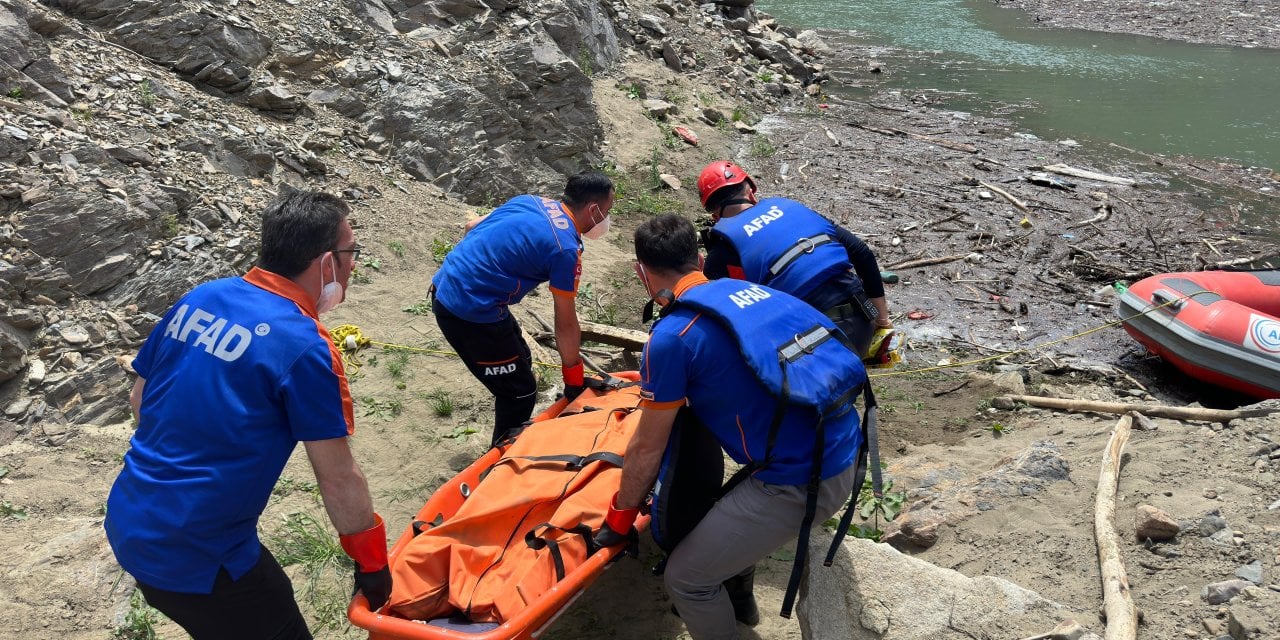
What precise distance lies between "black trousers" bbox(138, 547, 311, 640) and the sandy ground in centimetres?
133

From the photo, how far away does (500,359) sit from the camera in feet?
15.9

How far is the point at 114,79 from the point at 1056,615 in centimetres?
779

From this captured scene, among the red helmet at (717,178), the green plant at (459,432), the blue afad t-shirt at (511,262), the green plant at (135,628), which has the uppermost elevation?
the red helmet at (717,178)

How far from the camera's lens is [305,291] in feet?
8.83

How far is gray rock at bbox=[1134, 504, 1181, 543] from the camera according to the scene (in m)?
3.93

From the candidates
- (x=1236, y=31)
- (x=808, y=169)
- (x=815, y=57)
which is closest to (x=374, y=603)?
(x=808, y=169)

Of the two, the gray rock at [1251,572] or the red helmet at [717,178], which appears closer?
the gray rock at [1251,572]

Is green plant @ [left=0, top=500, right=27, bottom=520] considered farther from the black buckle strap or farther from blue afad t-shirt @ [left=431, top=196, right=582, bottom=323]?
the black buckle strap

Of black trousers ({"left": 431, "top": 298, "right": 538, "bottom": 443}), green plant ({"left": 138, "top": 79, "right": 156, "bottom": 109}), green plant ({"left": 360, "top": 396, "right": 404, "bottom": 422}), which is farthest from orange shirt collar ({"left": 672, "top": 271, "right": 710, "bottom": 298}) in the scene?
green plant ({"left": 138, "top": 79, "right": 156, "bottom": 109})

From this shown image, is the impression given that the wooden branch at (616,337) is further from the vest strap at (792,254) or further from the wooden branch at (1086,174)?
the wooden branch at (1086,174)

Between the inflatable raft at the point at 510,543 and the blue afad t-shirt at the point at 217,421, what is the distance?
91cm

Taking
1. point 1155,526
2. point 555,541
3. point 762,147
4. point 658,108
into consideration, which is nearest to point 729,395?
point 555,541

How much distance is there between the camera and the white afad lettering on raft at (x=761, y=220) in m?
4.59

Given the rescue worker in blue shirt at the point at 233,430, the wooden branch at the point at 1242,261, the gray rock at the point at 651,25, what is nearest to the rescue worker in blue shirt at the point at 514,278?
the rescue worker in blue shirt at the point at 233,430
